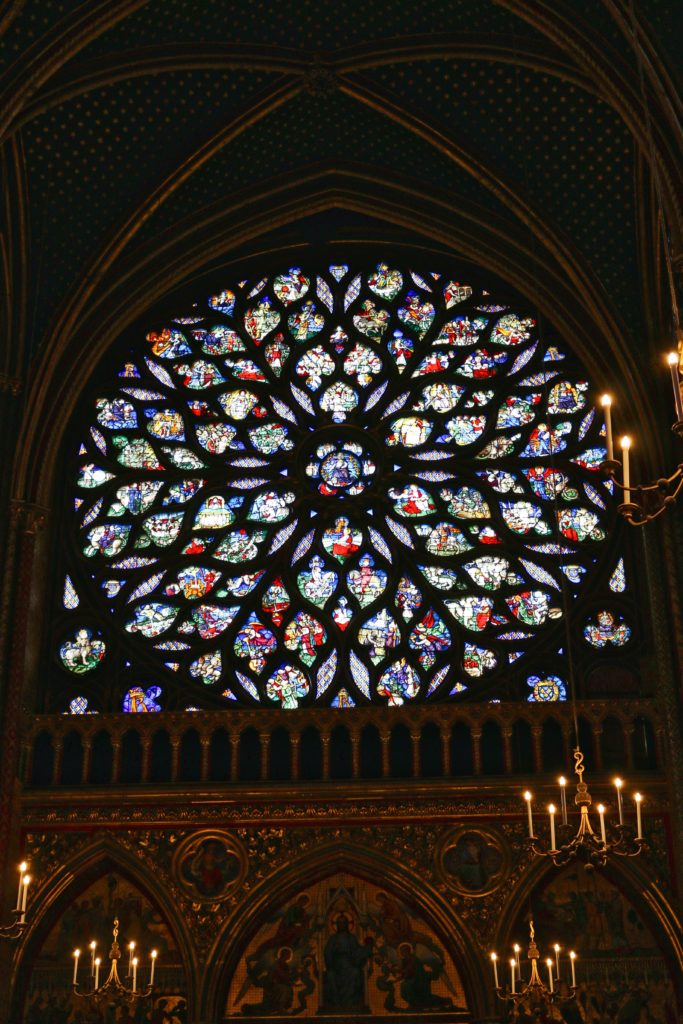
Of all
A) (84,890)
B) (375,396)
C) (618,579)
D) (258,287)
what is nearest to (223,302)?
(258,287)

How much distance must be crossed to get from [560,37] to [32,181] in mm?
5725

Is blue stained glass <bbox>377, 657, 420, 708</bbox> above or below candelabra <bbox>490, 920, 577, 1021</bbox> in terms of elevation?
above

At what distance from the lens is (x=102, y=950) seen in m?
14.8

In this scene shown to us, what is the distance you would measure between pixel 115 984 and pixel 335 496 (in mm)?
6115

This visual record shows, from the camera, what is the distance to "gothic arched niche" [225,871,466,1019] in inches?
569

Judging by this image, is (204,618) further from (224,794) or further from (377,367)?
(377,367)

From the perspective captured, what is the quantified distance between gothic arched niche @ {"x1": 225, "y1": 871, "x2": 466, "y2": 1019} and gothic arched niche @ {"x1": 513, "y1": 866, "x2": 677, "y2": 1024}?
0.88 metres

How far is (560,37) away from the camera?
15.0m

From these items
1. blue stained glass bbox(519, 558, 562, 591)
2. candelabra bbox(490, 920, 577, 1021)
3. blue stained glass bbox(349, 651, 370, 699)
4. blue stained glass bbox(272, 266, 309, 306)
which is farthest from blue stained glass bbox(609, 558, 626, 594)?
blue stained glass bbox(272, 266, 309, 306)

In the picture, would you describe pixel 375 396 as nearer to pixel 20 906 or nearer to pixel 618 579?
pixel 618 579

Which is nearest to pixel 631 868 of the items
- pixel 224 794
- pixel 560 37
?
pixel 224 794

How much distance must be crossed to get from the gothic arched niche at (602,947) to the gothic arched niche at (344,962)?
2.89ft

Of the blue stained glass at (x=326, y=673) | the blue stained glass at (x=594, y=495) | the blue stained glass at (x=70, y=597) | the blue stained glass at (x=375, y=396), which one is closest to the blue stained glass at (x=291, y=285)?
the blue stained glass at (x=375, y=396)

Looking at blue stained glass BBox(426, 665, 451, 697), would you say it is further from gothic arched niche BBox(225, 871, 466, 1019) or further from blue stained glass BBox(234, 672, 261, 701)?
gothic arched niche BBox(225, 871, 466, 1019)
